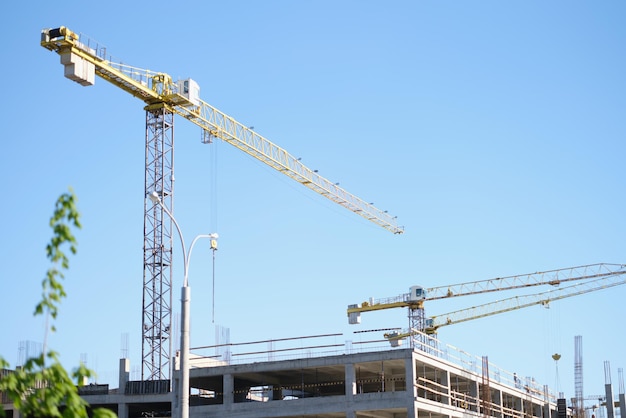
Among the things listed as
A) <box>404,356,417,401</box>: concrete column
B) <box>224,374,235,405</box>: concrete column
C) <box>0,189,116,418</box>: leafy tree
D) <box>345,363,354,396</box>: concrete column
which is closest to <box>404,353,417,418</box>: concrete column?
<box>404,356,417,401</box>: concrete column

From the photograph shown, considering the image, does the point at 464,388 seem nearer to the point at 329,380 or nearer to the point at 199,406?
the point at 329,380

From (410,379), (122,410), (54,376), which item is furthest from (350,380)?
(54,376)

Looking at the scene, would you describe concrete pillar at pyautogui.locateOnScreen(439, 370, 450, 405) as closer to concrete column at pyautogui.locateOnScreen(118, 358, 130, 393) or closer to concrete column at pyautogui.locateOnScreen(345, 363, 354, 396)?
concrete column at pyautogui.locateOnScreen(345, 363, 354, 396)

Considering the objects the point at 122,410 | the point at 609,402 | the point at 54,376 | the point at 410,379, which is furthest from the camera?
the point at 609,402

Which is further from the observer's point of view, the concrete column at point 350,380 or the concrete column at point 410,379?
the concrete column at point 350,380

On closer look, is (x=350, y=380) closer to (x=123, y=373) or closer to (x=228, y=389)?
(x=228, y=389)

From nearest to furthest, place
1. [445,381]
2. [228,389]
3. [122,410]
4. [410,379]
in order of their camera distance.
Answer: [410,379], [228,389], [445,381], [122,410]

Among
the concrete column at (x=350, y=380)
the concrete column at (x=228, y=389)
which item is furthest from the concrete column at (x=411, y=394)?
the concrete column at (x=228, y=389)

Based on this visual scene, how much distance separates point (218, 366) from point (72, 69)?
1113 inches

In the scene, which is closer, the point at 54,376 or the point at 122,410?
the point at 54,376

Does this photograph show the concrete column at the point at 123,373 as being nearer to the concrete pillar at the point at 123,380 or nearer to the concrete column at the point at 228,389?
the concrete pillar at the point at 123,380

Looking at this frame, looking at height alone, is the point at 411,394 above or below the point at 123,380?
below

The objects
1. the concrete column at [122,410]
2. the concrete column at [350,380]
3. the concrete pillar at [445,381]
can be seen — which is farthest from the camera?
the concrete column at [122,410]

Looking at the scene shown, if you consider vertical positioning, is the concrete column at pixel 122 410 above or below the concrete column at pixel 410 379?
below
